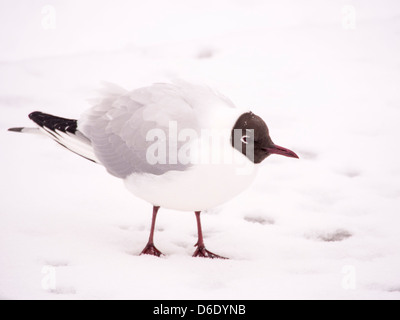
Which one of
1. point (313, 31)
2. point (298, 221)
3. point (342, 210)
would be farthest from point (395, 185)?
point (313, 31)

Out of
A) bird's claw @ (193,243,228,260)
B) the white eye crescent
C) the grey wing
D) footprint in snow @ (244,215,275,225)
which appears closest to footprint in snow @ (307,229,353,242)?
footprint in snow @ (244,215,275,225)

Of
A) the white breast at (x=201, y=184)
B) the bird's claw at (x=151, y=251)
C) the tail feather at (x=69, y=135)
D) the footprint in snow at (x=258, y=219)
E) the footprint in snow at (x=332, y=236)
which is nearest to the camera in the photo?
the white breast at (x=201, y=184)

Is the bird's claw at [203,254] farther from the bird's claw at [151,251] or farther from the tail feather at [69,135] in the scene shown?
the tail feather at [69,135]

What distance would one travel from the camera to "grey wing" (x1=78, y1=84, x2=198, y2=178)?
3156mm

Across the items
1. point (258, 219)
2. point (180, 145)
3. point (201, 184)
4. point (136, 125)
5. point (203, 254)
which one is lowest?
point (203, 254)

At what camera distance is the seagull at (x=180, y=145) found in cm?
308

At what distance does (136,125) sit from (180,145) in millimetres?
310

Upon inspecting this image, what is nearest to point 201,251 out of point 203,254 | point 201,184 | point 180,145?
point 203,254

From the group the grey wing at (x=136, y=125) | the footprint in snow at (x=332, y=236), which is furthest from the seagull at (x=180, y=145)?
A: the footprint in snow at (x=332, y=236)

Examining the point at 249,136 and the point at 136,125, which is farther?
the point at 136,125

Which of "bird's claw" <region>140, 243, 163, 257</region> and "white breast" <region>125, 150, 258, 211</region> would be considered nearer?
"white breast" <region>125, 150, 258, 211</region>

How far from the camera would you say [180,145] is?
3100 mm

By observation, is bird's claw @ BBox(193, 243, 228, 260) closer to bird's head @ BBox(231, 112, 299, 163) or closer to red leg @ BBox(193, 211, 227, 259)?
red leg @ BBox(193, 211, 227, 259)

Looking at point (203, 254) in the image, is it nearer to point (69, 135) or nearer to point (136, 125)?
point (136, 125)
